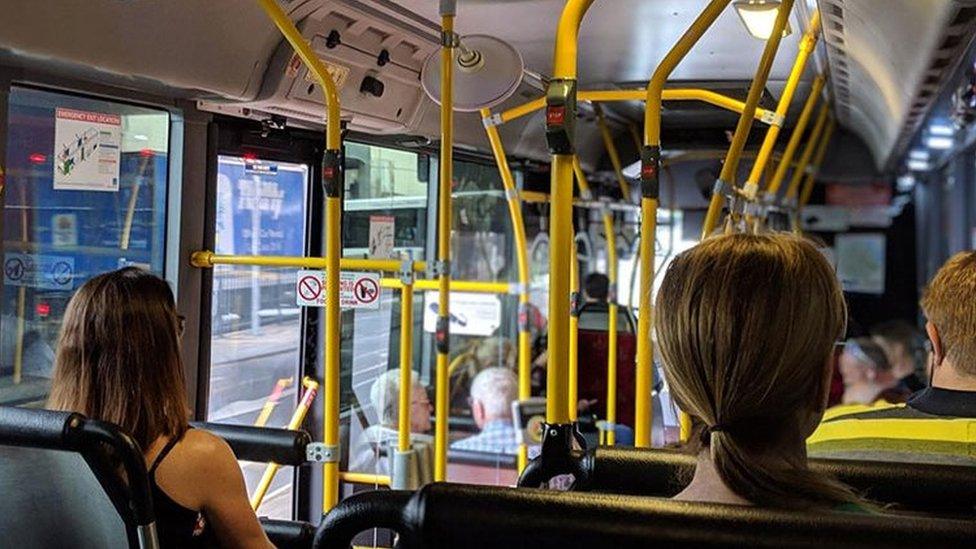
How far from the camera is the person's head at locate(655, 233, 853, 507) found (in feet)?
3.84

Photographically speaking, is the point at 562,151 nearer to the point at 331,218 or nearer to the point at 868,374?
the point at 331,218

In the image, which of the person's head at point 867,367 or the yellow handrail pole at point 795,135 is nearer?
the yellow handrail pole at point 795,135

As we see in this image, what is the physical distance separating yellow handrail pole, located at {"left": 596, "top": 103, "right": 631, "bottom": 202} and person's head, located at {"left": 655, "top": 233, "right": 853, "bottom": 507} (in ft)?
9.32

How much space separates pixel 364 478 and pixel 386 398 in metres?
0.39

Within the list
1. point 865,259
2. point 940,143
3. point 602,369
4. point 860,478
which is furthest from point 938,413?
point 865,259

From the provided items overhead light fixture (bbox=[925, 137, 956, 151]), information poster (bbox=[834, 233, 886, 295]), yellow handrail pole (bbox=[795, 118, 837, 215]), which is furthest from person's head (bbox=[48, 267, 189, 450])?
information poster (bbox=[834, 233, 886, 295])

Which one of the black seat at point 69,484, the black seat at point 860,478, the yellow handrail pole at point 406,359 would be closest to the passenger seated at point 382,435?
the yellow handrail pole at point 406,359

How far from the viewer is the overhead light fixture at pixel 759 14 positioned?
9.88ft

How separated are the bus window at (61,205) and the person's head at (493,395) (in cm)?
236

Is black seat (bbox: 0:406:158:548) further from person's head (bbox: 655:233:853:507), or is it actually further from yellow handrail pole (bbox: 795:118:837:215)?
yellow handrail pole (bbox: 795:118:837:215)

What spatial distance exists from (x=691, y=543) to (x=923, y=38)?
2816mm

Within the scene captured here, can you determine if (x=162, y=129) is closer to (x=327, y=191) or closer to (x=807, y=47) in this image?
(x=327, y=191)

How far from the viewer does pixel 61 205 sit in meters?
2.93

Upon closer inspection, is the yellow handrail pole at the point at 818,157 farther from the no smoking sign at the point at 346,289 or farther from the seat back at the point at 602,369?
the no smoking sign at the point at 346,289
